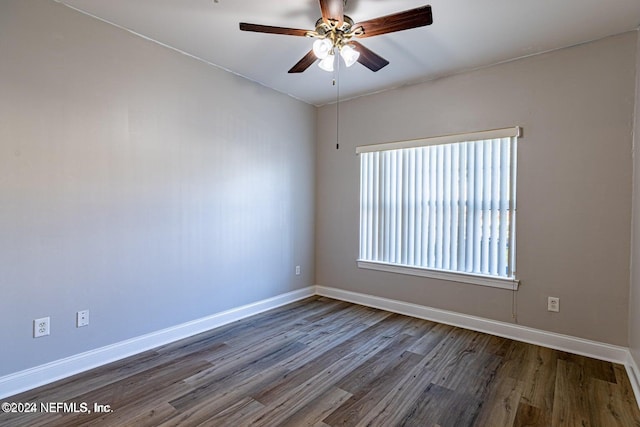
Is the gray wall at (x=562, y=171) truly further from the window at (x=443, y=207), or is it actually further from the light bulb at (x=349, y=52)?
the light bulb at (x=349, y=52)

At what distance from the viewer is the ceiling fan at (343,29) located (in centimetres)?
190

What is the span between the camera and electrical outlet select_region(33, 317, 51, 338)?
2.18 m

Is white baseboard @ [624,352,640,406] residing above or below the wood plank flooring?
above

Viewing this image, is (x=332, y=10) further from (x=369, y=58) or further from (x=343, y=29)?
(x=369, y=58)

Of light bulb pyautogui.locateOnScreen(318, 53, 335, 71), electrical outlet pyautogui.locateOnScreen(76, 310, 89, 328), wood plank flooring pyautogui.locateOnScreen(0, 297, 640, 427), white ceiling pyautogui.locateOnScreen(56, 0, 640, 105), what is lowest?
wood plank flooring pyautogui.locateOnScreen(0, 297, 640, 427)

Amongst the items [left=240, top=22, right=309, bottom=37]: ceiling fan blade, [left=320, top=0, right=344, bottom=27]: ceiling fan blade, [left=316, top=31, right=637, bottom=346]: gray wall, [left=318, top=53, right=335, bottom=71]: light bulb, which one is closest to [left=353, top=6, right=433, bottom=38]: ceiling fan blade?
[left=320, top=0, right=344, bottom=27]: ceiling fan blade

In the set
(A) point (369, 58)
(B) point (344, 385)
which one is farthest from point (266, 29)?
(B) point (344, 385)

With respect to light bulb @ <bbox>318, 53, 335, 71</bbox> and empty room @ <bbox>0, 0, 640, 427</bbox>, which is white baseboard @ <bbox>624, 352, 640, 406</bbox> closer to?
empty room @ <bbox>0, 0, 640, 427</bbox>

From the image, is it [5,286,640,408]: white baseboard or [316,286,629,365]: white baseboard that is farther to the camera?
[316,286,629,365]: white baseboard

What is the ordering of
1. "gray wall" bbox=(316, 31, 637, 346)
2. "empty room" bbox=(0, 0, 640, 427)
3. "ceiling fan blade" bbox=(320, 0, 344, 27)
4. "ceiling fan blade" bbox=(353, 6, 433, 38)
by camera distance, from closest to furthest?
1. "ceiling fan blade" bbox=(353, 6, 433, 38)
2. "ceiling fan blade" bbox=(320, 0, 344, 27)
3. "empty room" bbox=(0, 0, 640, 427)
4. "gray wall" bbox=(316, 31, 637, 346)

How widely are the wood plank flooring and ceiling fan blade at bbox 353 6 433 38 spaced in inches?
91.1

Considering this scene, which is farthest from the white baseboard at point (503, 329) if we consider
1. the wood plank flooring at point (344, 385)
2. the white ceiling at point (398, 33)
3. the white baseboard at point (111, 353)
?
the white ceiling at point (398, 33)

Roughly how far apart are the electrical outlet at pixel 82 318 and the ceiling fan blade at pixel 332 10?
266 cm

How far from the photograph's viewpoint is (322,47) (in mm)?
2178
